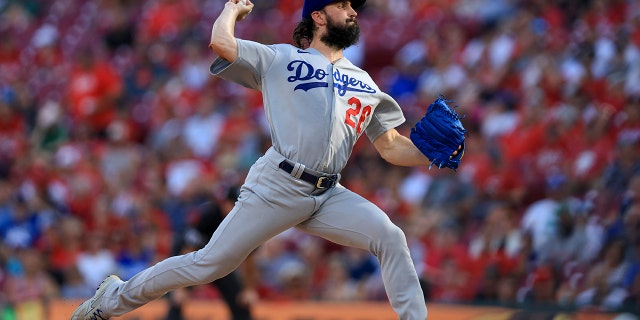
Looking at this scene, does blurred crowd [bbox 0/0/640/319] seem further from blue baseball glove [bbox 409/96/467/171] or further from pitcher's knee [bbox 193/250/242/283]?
pitcher's knee [bbox 193/250/242/283]

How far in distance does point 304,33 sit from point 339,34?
0.27 meters

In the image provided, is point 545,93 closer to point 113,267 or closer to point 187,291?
point 187,291

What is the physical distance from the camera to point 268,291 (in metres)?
10.1

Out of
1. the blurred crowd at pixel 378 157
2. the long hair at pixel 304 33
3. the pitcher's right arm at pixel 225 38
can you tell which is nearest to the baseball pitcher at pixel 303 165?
the pitcher's right arm at pixel 225 38

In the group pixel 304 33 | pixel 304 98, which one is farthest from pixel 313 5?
pixel 304 98

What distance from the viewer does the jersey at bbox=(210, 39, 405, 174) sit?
509 centimetres

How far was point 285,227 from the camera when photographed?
5180 mm

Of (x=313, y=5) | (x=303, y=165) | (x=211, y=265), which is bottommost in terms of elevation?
(x=211, y=265)

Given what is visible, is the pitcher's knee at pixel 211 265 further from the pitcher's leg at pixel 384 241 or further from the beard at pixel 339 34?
the beard at pixel 339 34

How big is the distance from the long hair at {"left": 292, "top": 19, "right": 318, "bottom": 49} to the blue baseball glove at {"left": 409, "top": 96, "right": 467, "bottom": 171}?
78 cm

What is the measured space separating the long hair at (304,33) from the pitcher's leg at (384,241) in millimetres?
962

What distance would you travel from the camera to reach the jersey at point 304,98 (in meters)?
5.09

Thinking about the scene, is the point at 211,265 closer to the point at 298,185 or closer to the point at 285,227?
the point at 285,227

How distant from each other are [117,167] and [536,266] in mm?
6223
